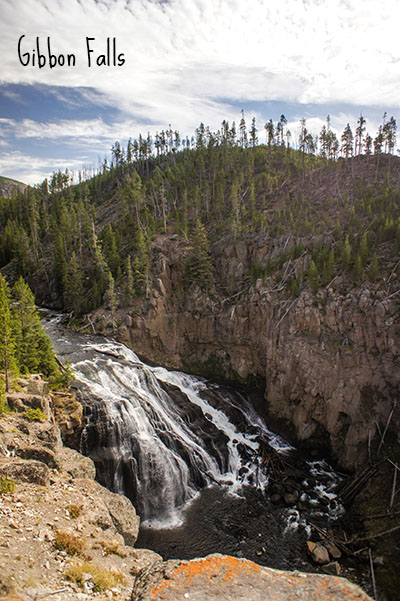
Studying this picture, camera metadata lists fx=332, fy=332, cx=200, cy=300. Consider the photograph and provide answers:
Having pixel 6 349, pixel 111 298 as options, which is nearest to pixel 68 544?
pixel 6 349

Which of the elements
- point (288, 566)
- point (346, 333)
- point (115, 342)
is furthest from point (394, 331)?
point (115, 342)

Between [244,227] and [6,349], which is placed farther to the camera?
[244,227]

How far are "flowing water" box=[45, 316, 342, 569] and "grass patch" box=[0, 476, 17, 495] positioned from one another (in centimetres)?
1252

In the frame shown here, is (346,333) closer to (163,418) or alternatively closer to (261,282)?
(261,282)

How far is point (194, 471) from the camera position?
29.3 m

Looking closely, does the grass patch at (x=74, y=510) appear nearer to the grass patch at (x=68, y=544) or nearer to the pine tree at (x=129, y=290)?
the grass patch at (x=68, y=544)

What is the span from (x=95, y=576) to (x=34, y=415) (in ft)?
38.7

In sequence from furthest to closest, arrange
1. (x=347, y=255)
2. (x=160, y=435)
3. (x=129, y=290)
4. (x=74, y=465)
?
1. (x=129, y=290)
2. (x=347, y=255)
3. (x=160, y=435)
4. (x=74, y=465)

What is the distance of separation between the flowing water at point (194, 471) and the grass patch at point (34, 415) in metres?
7.07

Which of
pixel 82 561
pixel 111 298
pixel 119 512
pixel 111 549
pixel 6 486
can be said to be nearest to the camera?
pixel 82 561

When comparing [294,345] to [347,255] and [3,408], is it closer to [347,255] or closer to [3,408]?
[347,255]

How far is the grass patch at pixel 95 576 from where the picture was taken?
1072 cm

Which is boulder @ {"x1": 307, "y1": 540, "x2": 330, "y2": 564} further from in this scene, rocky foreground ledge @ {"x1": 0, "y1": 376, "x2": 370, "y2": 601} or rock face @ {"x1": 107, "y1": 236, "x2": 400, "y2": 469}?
rocky foreground ledge @ {"x1": 0, "y1": 376, "x2": 370, "y2": 601}

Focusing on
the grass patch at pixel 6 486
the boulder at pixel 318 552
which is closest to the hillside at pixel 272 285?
the boulder at pixel 318 552
